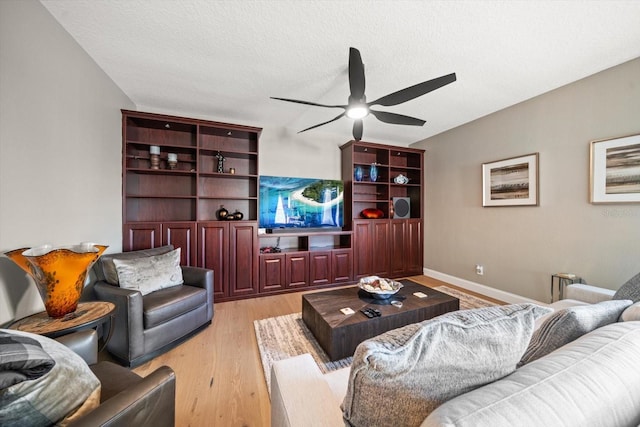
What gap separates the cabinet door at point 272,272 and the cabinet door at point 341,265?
79cm

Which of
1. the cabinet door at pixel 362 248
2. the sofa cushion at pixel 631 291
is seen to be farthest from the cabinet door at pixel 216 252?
the sofa cushion at pixel 631 291

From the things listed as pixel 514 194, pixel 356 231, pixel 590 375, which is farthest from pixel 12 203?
pixel 514 194

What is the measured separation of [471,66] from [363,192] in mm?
2376

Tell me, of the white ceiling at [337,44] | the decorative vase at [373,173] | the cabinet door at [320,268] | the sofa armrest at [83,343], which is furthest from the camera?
the decorative vase at [373,173]

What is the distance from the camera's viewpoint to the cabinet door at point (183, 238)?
2807 mm

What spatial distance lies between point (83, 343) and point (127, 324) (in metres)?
0.65

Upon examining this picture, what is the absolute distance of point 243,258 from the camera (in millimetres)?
3141

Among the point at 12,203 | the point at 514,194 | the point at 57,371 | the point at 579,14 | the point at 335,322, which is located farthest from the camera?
the point at 514,194

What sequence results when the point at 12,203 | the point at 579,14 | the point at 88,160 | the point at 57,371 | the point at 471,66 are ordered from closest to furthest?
the point at 57,371, the point at 12,203, the point at 579,14, the point at 88,160, the point at 471,66

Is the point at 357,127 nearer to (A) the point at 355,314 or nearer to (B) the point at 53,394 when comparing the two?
(A) the point at 355,314

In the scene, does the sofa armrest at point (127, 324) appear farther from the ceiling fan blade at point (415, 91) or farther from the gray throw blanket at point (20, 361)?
the ceiling fan blade at point (415, 91)

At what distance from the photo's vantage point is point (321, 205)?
377cm

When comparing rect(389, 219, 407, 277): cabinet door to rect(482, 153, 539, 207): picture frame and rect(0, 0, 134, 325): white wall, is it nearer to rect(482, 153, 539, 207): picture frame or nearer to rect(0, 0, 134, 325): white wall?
rect(482, 153, 539, 207): picture frame

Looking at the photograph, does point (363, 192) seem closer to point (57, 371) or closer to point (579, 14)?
point (579, 14)
